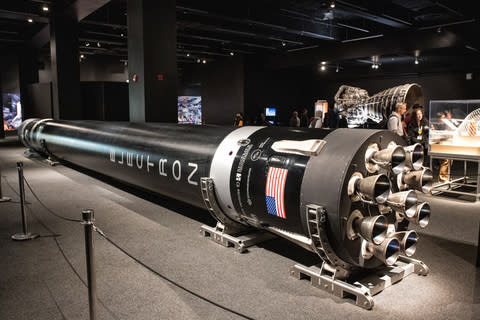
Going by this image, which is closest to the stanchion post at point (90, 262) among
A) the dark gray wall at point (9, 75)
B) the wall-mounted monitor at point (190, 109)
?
the dark gray wall at point (9, 75)

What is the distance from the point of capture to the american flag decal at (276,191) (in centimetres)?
259

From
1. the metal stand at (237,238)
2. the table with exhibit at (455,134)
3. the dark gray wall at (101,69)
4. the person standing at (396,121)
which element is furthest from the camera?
the dark gray wall at (101,69)

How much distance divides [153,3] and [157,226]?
13.5 feet

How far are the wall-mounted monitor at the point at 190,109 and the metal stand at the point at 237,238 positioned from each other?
59.6 feet

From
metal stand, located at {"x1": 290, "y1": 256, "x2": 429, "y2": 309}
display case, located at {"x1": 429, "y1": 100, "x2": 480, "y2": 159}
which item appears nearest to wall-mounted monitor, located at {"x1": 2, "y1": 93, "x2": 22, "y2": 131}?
display case, located at {"x1": 429, "y1": 100, "x2": 480, "y2": 159}

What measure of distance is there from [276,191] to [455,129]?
14.1ft

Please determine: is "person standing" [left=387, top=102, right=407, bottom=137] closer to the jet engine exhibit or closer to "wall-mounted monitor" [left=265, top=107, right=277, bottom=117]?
the jet engine exhibit

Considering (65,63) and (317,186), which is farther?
(65,63)

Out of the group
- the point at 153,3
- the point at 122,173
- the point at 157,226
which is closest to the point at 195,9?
the point at 153,3

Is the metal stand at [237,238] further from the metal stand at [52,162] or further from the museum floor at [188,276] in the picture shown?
the metal stand at [52,162]

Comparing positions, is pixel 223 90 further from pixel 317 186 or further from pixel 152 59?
pixel 317 186

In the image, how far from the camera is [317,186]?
2346mm

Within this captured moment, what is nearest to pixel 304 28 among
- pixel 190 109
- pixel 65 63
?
pixel 65 63

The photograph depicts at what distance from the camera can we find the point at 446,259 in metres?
3.12
